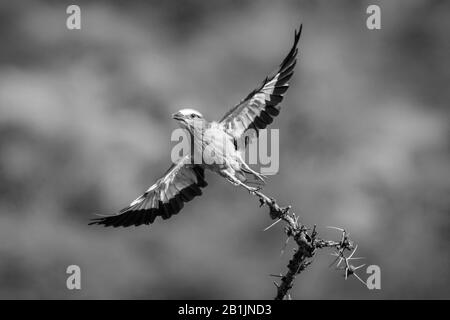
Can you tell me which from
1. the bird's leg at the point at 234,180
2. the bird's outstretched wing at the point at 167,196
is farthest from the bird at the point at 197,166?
the bird's leg at the point at 234,180

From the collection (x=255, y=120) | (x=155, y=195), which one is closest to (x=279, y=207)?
(x=255, y=120)

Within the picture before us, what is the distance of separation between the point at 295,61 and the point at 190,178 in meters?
3.76

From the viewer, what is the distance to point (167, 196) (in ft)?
42.0

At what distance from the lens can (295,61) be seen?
500 inches

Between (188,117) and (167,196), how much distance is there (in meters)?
2.32

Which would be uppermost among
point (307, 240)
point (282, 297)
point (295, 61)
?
point (295, 61)

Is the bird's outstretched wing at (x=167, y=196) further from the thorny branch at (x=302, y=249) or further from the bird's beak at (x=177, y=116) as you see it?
the thorny branch at (x=302, y=249)

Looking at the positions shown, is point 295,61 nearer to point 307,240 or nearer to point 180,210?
point 180,210

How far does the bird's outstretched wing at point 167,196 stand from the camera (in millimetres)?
12484

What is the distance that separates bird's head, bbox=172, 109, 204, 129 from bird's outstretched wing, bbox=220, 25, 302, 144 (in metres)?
0.97

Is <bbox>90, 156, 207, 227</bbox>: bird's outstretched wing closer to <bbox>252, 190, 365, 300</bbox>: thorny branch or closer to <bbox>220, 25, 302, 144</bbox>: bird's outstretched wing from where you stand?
<bbox>220, 25, 302, 144</bbox>: bird's outstretched wing

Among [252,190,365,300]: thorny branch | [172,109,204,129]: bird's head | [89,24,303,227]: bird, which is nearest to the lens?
[252,190,365,300]: thorny branch

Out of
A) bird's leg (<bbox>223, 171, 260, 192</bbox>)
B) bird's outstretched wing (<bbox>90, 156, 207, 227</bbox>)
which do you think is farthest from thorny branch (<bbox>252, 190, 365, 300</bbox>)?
bird's outstretched wing (<bbox>90, 156, 207, 227</bbox>)

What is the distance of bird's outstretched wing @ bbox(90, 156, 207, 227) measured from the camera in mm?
12484
